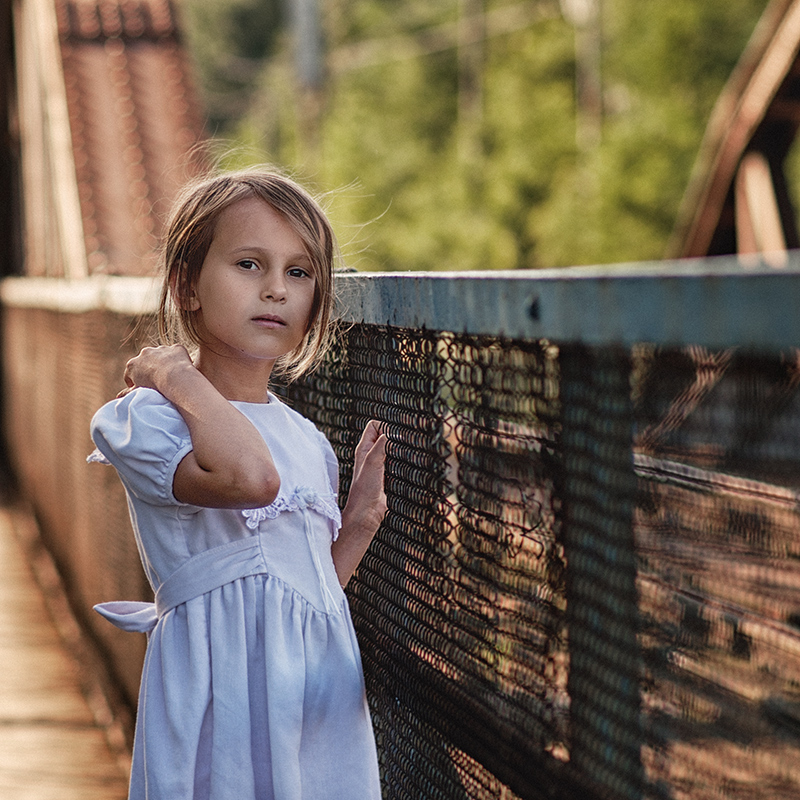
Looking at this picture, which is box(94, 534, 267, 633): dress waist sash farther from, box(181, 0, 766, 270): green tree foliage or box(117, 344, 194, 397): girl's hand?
box(181, 0, 766, 270): green tree foliage

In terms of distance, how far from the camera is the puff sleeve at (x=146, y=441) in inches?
67.0

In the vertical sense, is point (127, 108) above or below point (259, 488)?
above

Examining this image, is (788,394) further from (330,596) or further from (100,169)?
(100,169)

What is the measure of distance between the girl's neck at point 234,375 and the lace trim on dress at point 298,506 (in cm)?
16

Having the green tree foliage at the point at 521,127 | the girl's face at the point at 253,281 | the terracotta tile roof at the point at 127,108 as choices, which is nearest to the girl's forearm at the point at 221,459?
the girl's face at the point at 253,281

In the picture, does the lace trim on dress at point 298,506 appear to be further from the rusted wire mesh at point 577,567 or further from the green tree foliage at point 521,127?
the green tree foliage at point 521,127

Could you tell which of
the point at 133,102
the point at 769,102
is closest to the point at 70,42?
the point at 133,102

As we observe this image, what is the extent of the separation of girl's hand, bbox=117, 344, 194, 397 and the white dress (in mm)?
24

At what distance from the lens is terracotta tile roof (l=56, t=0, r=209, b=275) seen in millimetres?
6363

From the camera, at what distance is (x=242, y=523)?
178 cm

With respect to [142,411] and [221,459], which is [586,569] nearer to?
[221,459]

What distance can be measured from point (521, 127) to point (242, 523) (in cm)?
3452

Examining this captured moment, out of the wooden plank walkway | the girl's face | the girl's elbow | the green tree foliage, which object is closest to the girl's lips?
the girl's face

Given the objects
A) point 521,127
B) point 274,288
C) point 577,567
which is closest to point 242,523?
point 274,288
